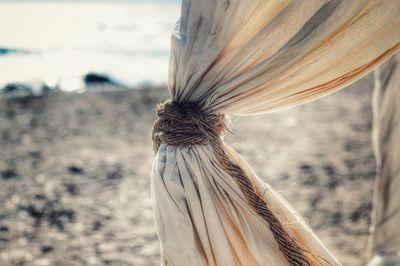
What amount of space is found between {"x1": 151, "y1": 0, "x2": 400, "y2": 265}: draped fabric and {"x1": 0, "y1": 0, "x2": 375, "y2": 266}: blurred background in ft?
1.18

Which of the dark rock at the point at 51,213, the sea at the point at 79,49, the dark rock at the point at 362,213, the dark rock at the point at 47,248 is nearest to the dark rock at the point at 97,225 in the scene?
the dark rock at the point at 51,213

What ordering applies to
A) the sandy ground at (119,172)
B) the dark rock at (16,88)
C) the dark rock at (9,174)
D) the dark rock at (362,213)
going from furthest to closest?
the dark rock at (16,88)
the dark rock at (9,174)
the dark rock at (362,213)
the sandy ground at (119,172)

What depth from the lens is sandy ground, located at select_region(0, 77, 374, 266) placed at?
16.6ft

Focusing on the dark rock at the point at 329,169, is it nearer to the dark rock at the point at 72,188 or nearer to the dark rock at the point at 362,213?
the dark rock at the point at 362,213

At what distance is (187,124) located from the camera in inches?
67.1

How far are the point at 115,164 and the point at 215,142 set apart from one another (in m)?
5.75

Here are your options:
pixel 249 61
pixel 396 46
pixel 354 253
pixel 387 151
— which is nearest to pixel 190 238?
pixel 249 61

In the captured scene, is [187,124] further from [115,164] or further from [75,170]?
[115,164]

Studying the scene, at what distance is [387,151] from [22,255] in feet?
10.9

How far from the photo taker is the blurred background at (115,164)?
509 cm

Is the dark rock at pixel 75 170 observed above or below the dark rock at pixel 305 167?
above

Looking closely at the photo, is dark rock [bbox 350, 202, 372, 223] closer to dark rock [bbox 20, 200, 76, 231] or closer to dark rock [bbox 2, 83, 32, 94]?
dark rock [bbox 20, 200, 76, 231]

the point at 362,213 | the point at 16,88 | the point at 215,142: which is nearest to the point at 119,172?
the point at 362,213

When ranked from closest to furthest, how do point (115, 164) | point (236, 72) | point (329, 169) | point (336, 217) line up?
point (236, 72), point (336, 217), point (329, 169), point (115, 164)
